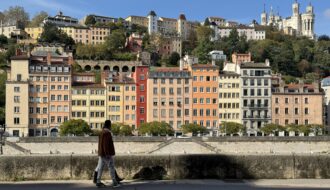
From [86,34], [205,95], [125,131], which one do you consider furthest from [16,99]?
[86,34]

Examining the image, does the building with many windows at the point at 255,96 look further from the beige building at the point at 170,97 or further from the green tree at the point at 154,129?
the green tree at the point at 154,129

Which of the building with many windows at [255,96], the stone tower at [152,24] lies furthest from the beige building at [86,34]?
the building with many windows at [255,96]

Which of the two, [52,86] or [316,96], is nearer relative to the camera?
[52,86]

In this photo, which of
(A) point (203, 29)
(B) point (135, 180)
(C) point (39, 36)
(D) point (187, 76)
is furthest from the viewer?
(A) point (203, 29)

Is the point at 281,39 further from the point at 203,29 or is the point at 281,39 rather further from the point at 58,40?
the point at 58,40

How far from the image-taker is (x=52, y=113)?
67.6 meters

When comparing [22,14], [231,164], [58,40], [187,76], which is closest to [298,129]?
[187,76]

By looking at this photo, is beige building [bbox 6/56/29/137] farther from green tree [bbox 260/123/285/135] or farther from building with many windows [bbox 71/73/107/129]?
green tree [bbox 260/123/285/135]

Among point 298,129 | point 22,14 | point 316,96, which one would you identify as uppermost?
point 22,14

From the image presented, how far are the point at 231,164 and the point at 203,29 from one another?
488ft

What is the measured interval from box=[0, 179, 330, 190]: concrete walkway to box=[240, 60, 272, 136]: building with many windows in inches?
2342

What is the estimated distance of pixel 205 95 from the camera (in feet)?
233

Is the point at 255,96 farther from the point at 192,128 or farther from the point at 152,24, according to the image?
the point at 152,24

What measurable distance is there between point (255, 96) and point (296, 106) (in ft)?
21.6
